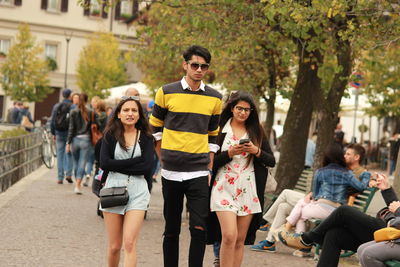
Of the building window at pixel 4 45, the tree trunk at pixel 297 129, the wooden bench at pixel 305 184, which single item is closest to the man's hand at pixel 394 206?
the wooden bench at pixel 305 184

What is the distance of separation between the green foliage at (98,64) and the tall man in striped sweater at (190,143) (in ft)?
184

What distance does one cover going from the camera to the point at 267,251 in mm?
10398

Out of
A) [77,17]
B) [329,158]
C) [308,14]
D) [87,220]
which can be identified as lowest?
[87,220]

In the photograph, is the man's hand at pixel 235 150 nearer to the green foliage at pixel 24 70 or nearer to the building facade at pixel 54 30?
the green foliage at pixel 24 70

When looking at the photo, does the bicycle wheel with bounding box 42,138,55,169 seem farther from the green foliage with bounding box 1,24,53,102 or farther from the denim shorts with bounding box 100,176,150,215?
the green foliage with bounding box 1,24,53,102

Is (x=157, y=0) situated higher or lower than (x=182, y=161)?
higher

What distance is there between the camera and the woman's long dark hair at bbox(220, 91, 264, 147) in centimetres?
780

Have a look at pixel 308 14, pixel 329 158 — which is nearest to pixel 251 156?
pixel 329 158

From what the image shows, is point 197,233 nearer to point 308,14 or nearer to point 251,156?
point 251,156

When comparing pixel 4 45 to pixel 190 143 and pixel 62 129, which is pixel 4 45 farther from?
pixel 190 143

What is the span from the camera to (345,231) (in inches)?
317

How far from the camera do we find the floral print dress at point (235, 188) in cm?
759

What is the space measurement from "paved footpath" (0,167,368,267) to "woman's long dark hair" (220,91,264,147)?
1806mm

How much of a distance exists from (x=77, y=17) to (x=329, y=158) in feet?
195
